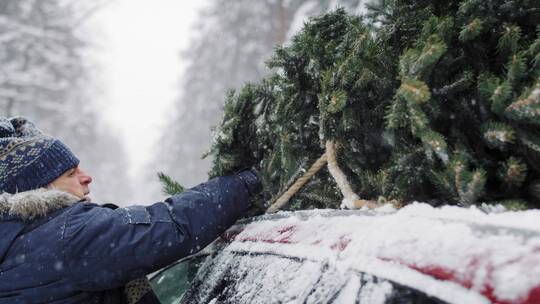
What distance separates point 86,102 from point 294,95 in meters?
24.0

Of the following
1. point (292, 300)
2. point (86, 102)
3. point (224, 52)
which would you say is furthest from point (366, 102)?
point (86, 102)

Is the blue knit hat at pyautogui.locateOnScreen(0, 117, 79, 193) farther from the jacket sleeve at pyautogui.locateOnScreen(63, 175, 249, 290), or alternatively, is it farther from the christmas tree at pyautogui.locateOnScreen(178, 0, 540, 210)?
the christmas tree at pyautogui.locateOnScreen(178, 0, 540, 210)

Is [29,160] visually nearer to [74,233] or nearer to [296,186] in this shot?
[74,233]

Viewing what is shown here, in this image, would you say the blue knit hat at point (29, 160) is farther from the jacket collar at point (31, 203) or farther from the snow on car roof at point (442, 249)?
the snow on car roof at point (442, 249)

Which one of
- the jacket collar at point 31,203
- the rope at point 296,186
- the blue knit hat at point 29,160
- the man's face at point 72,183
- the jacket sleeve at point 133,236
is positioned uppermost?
the blue knit hat at point 29,160

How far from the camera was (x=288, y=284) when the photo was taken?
1356mm

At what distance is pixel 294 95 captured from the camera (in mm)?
2295

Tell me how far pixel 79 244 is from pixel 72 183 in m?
0.54

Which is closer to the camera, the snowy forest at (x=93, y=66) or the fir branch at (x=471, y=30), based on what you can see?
the fir branch at (x=471, y=30)

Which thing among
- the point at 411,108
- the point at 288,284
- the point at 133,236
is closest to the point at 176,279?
the point at 133,236

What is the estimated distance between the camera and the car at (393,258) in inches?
35.1

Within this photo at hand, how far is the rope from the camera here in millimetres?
2113

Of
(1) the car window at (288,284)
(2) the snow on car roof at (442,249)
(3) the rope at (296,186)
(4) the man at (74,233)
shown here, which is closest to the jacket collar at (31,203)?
(4) the man at (74,233)

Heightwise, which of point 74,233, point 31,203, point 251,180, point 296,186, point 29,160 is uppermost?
point 29,160
